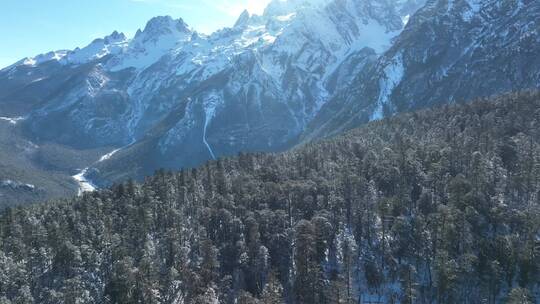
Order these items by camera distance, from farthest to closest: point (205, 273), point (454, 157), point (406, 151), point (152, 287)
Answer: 1. point (406, 151)
2. point (454, 157)
3. point (205, 273)
4. point (152, 287)

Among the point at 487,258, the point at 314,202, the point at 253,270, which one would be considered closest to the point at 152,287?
the point at 253,270

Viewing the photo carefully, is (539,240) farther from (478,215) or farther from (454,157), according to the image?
(454,157)

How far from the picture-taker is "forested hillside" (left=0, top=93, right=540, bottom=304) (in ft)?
366

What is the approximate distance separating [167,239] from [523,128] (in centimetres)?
13895

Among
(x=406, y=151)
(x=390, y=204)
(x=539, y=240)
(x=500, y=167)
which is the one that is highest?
(x=406, y=151)

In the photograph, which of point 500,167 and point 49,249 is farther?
point 500,167

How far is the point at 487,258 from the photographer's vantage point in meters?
117

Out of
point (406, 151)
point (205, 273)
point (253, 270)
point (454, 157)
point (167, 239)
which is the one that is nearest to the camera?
point (205, 273)

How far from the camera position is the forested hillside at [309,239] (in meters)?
112

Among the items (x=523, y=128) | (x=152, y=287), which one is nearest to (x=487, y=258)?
(x=152, y=287)

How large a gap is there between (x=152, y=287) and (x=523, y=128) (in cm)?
15169

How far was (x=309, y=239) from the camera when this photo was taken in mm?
113062

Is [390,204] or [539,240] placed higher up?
[390,204]

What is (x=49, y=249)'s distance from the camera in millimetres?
126312
